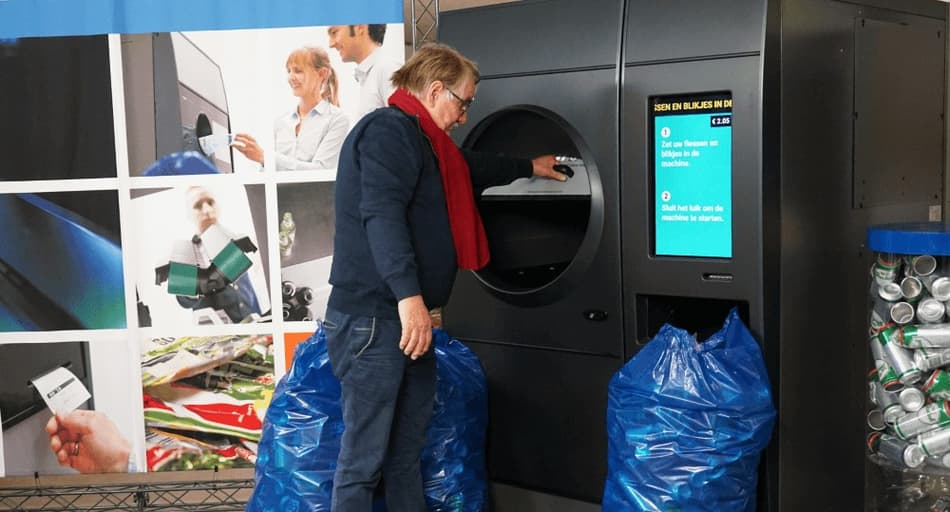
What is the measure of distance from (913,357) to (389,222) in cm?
123

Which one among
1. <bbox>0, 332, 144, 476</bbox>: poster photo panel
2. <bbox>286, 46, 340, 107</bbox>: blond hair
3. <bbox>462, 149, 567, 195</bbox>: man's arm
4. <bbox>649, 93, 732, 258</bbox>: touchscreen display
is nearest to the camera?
<bbox>649, 93, 732, 258</bbox>: touchscreen display

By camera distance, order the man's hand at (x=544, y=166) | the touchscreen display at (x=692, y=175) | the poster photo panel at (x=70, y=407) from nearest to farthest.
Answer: the touchscreen display at (x=692, y=175) < the man's hand at (x=544, y=166) < the poster photo panel at (x=70, y=407)

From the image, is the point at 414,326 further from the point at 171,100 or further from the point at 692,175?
the point at 171,100

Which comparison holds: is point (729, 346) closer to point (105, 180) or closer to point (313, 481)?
point (313, 481)

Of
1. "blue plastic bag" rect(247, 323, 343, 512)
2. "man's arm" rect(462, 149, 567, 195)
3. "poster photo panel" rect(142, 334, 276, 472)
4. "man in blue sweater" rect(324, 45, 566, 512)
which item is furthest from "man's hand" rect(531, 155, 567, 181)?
"poster photo panel" rect(142, 334, 276, 472)

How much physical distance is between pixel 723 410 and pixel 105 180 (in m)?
2.00

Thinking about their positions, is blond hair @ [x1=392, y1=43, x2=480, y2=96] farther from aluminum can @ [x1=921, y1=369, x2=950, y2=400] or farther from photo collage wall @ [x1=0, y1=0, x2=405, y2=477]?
aluminum can @ [x1=921, y1=369, x2=950, y2=400]

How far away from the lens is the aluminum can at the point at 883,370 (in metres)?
2.39

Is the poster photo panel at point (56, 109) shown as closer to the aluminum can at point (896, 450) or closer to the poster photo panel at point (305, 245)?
the poster photo panel at point (305, 245)

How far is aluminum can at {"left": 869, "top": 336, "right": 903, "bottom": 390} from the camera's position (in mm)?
2391

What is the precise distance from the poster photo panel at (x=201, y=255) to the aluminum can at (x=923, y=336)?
6.01 feet

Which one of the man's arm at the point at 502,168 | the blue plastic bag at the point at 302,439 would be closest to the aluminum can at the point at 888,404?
the man's arm at the point at 502,168

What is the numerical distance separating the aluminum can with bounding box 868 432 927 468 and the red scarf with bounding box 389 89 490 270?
1.07 metres

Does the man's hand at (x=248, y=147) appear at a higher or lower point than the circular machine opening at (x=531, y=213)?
higher
